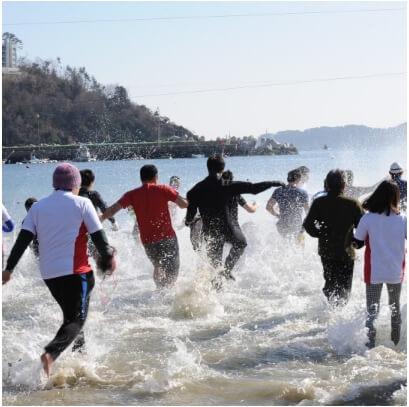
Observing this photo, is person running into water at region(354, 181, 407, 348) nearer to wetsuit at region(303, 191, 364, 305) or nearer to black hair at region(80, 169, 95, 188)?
wetsuit at region(303, 191, 364, 305)

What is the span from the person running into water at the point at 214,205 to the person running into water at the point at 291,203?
174cm

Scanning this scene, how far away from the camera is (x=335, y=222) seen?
6.75 m

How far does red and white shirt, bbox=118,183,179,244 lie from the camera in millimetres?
8047

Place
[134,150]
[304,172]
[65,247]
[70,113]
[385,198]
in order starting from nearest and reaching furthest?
[65,247]
[385,198]
[304,172]
[134,150]
[70,113]

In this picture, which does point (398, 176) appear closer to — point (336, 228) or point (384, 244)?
point (336, 228)

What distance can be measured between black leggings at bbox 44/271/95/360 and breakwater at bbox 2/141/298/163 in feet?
328

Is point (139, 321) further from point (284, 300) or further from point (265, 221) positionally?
point (265, 221)

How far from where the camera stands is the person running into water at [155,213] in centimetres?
805

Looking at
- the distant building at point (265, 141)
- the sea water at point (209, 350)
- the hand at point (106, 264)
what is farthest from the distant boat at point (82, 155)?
the hand at point (106, 264)

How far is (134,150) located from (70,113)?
35.5 meters

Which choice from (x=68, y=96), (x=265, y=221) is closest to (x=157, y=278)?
(x=265, y=221)

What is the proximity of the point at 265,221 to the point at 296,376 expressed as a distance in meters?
11.3

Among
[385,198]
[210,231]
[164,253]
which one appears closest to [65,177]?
[385,198]

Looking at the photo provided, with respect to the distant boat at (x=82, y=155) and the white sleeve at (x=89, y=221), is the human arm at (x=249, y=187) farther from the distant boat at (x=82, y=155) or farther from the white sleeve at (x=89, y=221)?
the distant boat at (x=82, y=155)
